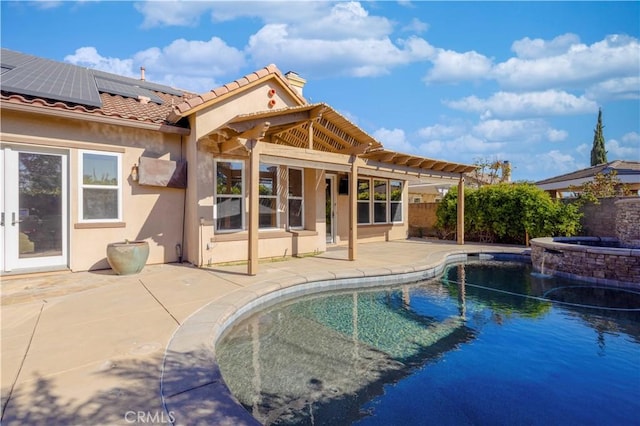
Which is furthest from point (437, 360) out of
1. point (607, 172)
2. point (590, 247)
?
point (607, 172)

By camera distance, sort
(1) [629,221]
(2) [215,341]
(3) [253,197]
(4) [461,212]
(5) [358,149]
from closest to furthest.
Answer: (2) [215,341], (3) [253,197], (5) [358,149], (1) [629,221], (4) [461,212]

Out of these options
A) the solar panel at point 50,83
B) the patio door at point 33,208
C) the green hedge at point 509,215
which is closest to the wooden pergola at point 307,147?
the green hedge at point 509,215

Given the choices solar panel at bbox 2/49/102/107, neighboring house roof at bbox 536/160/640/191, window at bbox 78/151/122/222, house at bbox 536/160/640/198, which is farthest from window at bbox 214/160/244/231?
neighboring house roof at bbox 536/160/640/191

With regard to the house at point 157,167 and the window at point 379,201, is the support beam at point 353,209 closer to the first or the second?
the house at point 157,167

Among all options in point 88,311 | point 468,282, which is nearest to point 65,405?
point 88,311

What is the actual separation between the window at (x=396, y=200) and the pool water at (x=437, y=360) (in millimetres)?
9896

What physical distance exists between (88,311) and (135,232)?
12.6 ft

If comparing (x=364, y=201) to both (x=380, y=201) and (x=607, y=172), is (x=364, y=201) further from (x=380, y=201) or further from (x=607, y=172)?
(x=607, y=172)

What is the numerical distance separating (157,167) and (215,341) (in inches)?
240

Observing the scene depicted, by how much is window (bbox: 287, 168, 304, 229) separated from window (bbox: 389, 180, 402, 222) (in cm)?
717

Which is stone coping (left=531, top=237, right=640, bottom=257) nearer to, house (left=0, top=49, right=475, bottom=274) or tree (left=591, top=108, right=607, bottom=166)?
house (left=0, top=49, right=475, bottom=274)

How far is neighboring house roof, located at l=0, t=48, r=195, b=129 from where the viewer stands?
24.0 feet

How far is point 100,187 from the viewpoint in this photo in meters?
8.33

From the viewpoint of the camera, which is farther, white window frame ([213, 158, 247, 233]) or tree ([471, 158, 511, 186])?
tree ([471, 158, 511, 186])
